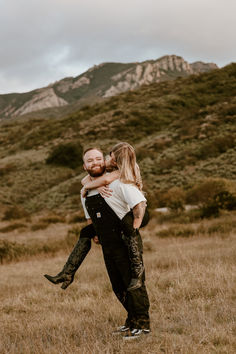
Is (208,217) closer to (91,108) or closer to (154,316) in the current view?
(154,316)

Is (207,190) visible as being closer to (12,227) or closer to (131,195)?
(12,227)

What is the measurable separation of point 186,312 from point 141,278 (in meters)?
1.08

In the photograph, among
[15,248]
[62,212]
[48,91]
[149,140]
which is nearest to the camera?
[15,248]

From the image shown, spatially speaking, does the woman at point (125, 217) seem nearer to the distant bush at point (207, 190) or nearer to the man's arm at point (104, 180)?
the man's arm at point (104, 180)

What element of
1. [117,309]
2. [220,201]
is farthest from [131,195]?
[220,201]

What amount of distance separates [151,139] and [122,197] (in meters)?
27.8

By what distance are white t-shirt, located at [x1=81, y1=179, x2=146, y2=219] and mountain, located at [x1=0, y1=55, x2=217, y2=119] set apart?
13979cm

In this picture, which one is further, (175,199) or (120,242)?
(175,199)

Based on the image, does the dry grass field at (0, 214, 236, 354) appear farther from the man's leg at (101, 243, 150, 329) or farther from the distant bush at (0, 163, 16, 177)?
the distant bush at (0, 163, 16, 177)

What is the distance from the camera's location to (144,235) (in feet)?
37.2

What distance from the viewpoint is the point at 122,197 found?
3209 mm

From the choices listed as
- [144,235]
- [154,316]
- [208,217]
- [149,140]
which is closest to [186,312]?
[154,316]

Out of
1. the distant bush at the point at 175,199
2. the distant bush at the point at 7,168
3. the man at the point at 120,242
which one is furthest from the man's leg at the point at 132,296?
the distant bush at the point at 7,168

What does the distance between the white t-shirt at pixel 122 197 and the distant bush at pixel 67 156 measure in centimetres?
2789
